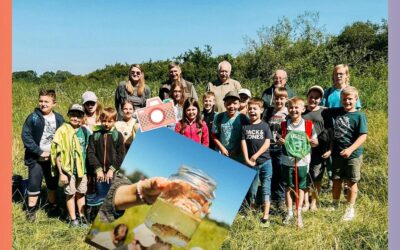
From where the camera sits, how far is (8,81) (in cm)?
396

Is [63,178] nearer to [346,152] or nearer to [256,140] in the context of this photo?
[256,140]

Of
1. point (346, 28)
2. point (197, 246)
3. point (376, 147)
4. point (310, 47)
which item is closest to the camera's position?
point (197, 246)

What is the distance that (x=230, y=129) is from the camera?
4668 millimetres

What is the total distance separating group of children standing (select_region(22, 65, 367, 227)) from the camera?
178 inches

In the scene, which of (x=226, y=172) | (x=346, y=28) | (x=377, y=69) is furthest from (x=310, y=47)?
(x=226, y=172)

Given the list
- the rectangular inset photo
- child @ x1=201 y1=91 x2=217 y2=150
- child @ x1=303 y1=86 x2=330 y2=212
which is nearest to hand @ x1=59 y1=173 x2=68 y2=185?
child @ x1=201 y1=91 x2=217 y2=150

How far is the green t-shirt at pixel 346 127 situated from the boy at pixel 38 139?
9.76 ft

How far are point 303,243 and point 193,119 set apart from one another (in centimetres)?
161

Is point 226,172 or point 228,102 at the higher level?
point 228,102

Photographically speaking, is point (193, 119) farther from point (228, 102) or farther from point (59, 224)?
point (59, 224)

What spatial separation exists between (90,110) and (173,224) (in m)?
2.78

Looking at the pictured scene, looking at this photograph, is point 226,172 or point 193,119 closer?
point 226,172

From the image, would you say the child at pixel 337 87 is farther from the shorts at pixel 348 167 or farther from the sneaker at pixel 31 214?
the sneaker at pixel 31 214

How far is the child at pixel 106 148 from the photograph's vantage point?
14.8ft
